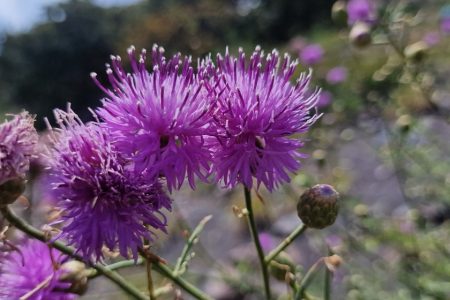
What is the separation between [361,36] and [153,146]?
1.56 meters

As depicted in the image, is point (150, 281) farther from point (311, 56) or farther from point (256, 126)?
point (311, 56)

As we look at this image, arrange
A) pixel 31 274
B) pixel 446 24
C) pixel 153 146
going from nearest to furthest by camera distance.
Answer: pixel 153 146
pixel 31 274
pixel 446 24

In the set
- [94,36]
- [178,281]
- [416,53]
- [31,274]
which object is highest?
[94,36]

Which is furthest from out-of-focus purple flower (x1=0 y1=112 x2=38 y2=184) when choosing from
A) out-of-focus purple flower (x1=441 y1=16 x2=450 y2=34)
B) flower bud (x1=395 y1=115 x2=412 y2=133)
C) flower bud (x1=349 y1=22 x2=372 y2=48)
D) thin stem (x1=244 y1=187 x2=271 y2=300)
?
out-of-focus purple flower (x1=441 y1=16 x2=450 y2=34)

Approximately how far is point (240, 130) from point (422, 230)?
6.74ft

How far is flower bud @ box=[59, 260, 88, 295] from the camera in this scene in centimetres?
121

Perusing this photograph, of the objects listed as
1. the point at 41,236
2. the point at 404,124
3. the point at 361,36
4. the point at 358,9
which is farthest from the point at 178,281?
the point at 358,9

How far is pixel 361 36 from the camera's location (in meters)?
2.43

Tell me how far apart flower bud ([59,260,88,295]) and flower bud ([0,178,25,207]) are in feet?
0.64

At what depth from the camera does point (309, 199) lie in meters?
1.29

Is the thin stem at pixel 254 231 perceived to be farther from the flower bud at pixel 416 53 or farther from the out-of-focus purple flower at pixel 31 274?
the flower bud at pixel 416 53

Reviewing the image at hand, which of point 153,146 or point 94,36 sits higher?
point 94,36

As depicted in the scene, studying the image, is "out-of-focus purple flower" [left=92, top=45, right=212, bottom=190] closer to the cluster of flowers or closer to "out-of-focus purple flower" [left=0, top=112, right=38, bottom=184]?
the cluster of flowers

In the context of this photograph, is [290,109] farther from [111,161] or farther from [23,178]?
[23,178]
